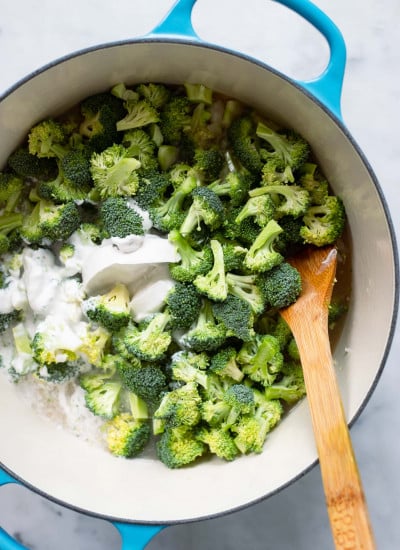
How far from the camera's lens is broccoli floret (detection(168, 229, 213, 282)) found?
6.44ft

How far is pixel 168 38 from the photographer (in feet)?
5.60

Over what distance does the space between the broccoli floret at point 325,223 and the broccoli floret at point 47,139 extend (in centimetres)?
77

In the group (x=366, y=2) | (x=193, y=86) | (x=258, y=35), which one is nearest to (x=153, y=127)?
(x=193, y=86)

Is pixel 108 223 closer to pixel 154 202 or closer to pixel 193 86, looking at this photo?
pixel 154 202

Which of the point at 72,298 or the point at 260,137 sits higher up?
the point at 260,137

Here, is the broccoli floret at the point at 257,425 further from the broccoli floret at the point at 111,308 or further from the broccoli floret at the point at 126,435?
the broccoli floret at the point at 111,308

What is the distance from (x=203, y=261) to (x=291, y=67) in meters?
0.73

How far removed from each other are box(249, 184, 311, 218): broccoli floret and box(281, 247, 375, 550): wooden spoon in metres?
0.15

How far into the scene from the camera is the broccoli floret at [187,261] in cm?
196

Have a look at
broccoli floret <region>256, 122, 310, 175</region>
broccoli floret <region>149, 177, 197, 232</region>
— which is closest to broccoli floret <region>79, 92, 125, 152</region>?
broccoli floret <region>149, 177, 197, 232</region>

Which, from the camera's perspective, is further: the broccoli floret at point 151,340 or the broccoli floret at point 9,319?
the broccoli floret at point 9,319

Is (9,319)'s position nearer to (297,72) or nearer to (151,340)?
(151,340)

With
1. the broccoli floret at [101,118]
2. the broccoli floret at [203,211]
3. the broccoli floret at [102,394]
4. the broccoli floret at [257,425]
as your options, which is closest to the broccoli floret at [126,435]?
the broccoli floret at [102,394]

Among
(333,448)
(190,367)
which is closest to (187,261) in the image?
(190,367)
